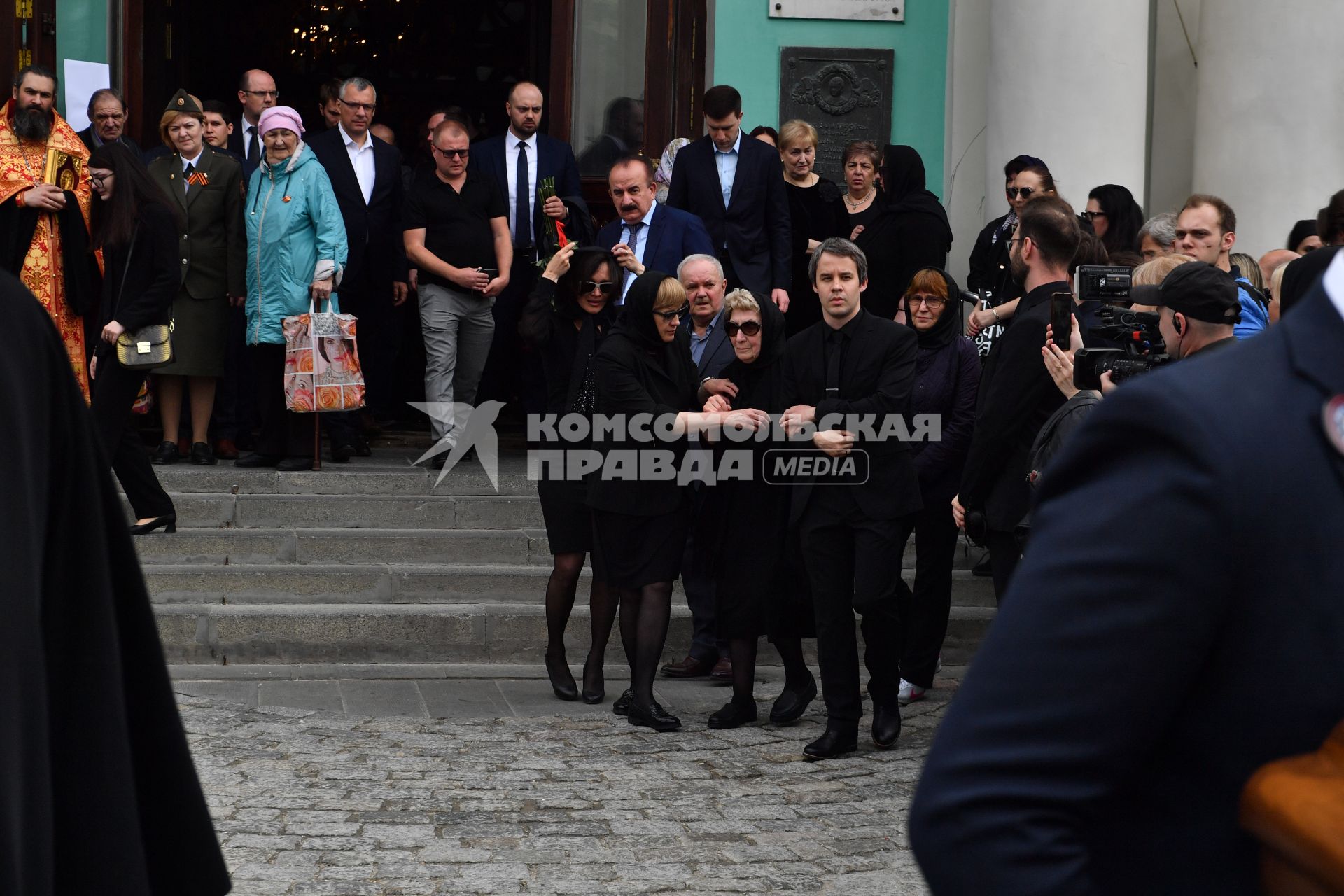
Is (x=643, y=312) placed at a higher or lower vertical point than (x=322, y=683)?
higher

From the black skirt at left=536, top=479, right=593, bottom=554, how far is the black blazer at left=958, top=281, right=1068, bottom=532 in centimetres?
190

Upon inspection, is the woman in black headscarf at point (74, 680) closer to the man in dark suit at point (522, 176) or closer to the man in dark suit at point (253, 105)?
the man in dark suit at point (522, 176)

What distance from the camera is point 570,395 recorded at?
7566 millimetres

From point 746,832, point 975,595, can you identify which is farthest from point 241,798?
point 975,595

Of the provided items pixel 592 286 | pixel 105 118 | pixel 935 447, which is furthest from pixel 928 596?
pixel 105 118

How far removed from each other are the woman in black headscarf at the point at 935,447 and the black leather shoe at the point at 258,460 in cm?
418

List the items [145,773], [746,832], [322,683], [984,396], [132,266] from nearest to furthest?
[145,773] < [746,832] < [984,396] < [322,683] < [132,266]

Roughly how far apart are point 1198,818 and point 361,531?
821 centimetres

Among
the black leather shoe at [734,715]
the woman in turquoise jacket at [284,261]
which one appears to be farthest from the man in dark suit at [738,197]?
the black leather shoe at [734,715]

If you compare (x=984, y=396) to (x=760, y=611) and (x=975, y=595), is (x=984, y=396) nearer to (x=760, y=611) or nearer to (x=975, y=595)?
(x=760, y=611)

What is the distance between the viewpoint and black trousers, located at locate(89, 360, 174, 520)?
8750mm

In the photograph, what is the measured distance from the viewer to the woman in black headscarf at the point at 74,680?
1957 millimetres

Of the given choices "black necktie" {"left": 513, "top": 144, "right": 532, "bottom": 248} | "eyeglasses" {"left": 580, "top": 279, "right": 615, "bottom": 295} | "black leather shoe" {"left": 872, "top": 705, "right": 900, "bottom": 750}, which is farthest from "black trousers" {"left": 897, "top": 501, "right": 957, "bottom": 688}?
"black necktie" {"left": 513, "top": 144, "right": 532, "bottom": 248}

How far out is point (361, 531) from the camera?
9258 millimetres
